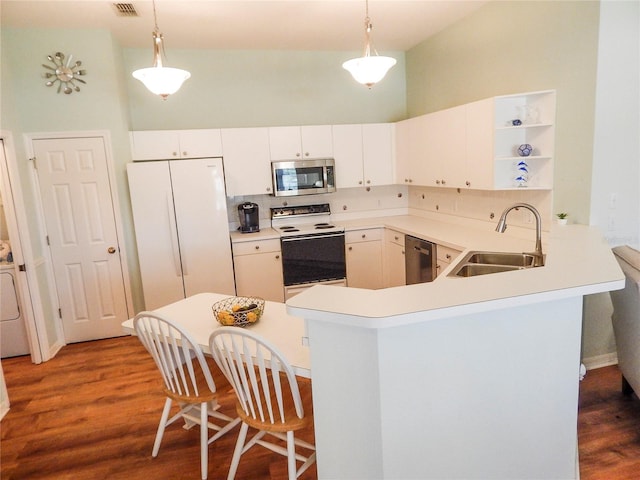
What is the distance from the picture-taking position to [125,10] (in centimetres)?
320

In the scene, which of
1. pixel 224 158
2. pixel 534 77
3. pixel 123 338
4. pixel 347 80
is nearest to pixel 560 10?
pixel 534 77

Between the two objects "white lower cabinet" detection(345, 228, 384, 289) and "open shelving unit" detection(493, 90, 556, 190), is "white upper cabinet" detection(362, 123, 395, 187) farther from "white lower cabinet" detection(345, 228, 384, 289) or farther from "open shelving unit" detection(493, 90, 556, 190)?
"open shelving unit" detection(493, 90, 556, 190)

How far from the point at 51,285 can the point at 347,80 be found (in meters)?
3.70

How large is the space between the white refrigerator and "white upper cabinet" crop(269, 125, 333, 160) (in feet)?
2.33

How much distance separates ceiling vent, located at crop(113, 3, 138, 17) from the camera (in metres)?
3.09

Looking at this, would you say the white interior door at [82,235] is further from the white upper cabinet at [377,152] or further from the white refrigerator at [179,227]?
the white upper cabinet at [377,152]

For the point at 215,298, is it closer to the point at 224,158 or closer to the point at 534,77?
the point at 224,158

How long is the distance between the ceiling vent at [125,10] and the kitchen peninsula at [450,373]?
276 cm

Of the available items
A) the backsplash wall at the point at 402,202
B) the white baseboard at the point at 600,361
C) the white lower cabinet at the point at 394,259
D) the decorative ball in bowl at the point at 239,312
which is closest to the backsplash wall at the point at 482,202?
the backsplash wall at the point at 402,202

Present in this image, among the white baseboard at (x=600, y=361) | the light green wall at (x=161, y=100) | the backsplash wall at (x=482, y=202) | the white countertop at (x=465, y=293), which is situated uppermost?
the light green wall at (x=161, y=100)

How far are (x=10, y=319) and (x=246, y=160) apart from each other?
2569 millimetres

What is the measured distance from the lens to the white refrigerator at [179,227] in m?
3.89

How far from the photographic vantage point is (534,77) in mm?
3135

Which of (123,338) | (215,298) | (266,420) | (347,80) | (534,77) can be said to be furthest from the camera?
(347,80)
